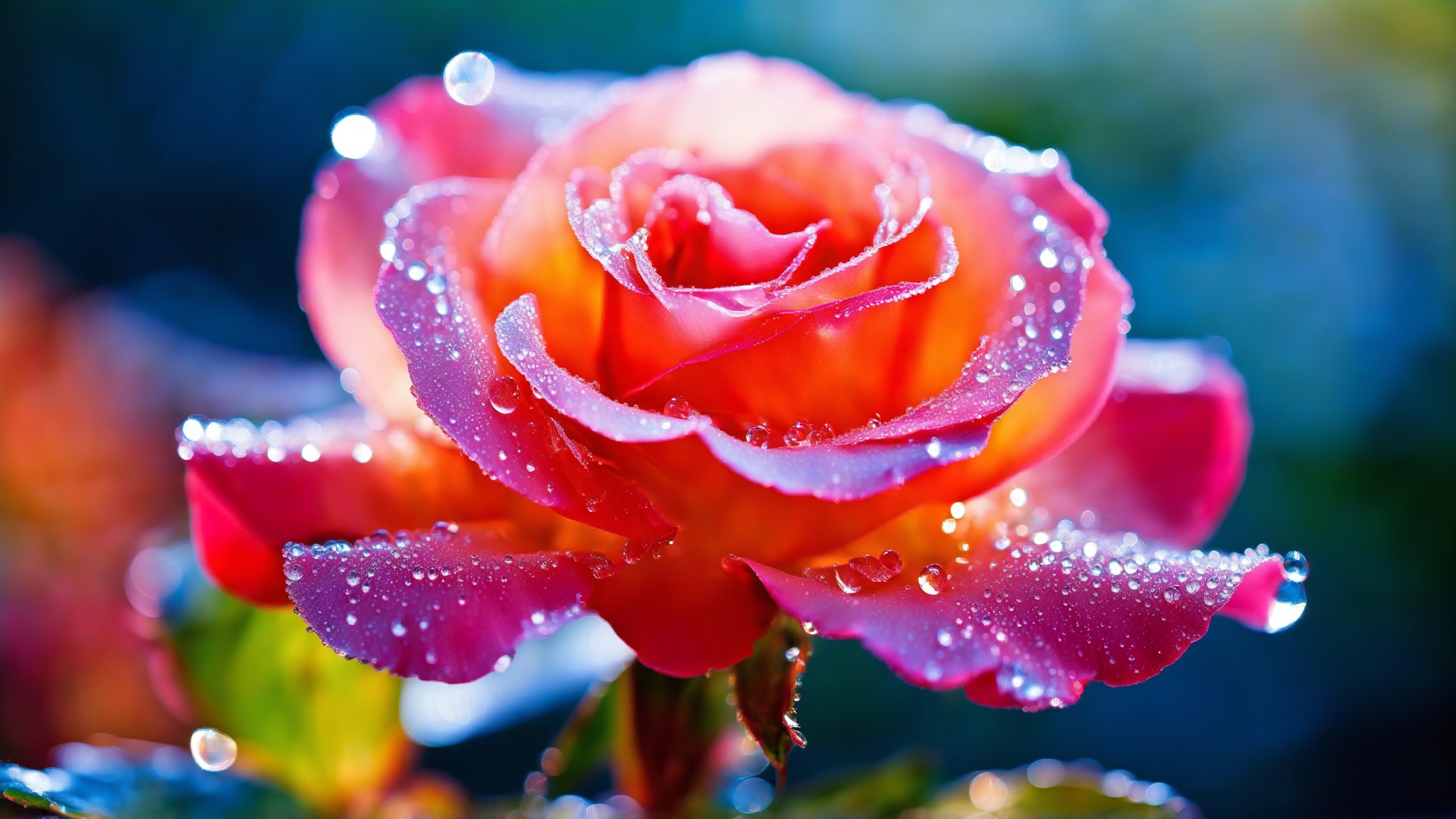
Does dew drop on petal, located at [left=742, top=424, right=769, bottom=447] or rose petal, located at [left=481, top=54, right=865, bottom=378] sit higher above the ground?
rose petal, located at [left=481, top=54, right=865, bottom=378]

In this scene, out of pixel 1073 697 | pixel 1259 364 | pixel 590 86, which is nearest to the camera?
pixel 1073 697

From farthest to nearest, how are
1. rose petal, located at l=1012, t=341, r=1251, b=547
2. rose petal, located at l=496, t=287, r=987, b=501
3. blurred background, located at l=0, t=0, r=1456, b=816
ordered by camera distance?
blurred background, located at l=0, t=0, r=1456, b=816
rose petal, located at l=1012, t=341, r=1251, b=547
rose petal, located at l=496, t=287, r=987, b=501

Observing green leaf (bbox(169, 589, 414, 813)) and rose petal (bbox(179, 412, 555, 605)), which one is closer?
rose petal (bbox(179, 412, 555, 605))

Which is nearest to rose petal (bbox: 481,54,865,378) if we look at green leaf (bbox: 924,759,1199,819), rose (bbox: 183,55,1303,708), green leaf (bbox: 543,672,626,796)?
rose (bbox: 183,55,1303,708)

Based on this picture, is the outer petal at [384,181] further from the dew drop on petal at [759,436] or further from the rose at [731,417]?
the dew drop on petal at [759,436]

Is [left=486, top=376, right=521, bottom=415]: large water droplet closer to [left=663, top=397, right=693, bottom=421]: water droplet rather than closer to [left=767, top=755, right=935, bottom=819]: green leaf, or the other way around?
[left=663, top=397, right=693, bottom=421]: water droplet

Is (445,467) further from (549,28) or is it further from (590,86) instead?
(549,28)

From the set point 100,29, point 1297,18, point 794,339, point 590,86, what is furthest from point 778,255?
point 100,29
